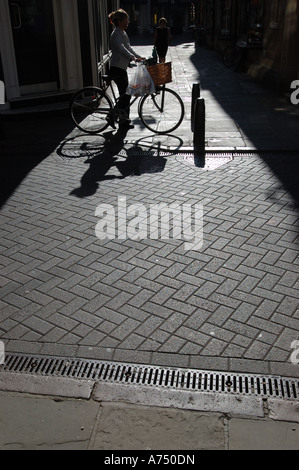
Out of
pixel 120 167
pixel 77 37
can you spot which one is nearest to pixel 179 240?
pixel 120 167

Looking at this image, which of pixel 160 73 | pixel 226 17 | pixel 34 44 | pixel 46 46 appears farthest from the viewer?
pixel 226 17

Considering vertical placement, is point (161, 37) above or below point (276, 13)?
below

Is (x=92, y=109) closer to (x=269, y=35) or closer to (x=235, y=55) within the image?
(x=269, y=35)

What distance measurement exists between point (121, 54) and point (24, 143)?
7.84ft

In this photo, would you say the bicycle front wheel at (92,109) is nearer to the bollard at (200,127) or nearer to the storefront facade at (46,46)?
the bollard at (200,127)

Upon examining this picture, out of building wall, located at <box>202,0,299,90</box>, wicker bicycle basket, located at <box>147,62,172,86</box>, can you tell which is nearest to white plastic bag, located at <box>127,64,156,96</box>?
wicker bicycle basket, located at <box>147,62,172,86</box>

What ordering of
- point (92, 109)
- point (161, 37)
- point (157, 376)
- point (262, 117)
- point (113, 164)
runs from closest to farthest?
point (157, 376), point (113, 164), point (92, 109), point (262, 117), point (161, 37)

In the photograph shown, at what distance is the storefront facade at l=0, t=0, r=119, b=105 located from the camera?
10508 mm

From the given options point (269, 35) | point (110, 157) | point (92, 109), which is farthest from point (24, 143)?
point (269, 35)

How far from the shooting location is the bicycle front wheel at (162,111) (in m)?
8.51

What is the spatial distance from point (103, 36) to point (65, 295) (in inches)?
552

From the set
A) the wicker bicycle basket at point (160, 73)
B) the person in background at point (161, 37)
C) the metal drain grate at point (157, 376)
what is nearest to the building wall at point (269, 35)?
the person in background at point (161, 37)

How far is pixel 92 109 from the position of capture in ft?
28.6

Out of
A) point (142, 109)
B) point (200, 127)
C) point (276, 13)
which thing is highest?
point (276, 13)
